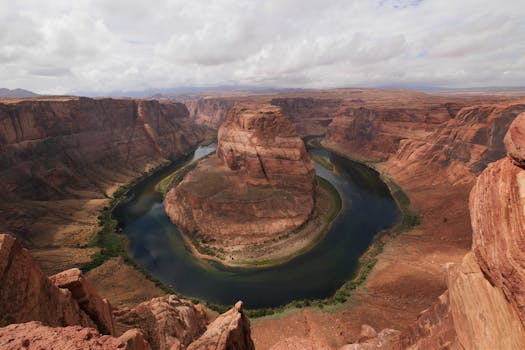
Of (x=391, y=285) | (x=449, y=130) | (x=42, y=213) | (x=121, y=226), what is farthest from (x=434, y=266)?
(x=42, y=213)

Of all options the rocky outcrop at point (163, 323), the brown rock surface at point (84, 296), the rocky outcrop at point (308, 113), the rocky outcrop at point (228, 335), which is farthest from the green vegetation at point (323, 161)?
the brown rock surface at point (84, 296)

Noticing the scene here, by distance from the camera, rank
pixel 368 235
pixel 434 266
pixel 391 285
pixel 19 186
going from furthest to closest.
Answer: pixel 19 186, pixel 368 235, pixel 434 266, pixel 391 285

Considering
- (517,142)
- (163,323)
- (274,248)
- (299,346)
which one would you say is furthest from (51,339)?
(274,248)

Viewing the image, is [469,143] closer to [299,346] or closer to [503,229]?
[503,229]

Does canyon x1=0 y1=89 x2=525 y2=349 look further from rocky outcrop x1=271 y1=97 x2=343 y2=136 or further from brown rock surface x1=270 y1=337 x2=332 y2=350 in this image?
rocky outcrop x1=271 y1=97 x2=343 y2=136

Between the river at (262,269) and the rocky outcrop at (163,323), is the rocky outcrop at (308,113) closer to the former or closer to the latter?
the river at (262,269)

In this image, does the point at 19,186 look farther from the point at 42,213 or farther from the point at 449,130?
the point at 449,130

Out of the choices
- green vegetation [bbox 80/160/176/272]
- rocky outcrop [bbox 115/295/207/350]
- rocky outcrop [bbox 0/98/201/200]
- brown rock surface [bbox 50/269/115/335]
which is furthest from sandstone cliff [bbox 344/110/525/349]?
rocky outcrop [bbox 0/98/201/200]
